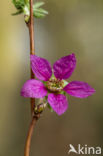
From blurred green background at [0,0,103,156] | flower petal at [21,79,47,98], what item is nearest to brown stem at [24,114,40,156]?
flower petal at [21,79,47,98]

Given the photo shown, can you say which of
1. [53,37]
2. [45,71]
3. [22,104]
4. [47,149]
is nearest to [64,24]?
[53,37]

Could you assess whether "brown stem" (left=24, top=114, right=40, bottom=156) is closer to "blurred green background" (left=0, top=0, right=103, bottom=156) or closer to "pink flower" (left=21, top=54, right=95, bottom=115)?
"pink flower" (left=21, top=54, right=95, bottom=115)

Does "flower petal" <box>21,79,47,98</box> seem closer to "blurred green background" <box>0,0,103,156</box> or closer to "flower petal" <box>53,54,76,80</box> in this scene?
"flower petal" <box>53,54,76,80</box>

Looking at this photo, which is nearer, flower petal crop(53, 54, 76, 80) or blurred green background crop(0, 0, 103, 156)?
flower petal crop(53, 54, 76, 80)

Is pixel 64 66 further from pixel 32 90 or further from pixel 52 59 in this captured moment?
pixel 52 59

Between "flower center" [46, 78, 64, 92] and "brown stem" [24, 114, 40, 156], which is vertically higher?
"flower center" [46, 78, 64, 92]

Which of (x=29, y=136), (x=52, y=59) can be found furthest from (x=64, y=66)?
(x=52, y=59)
